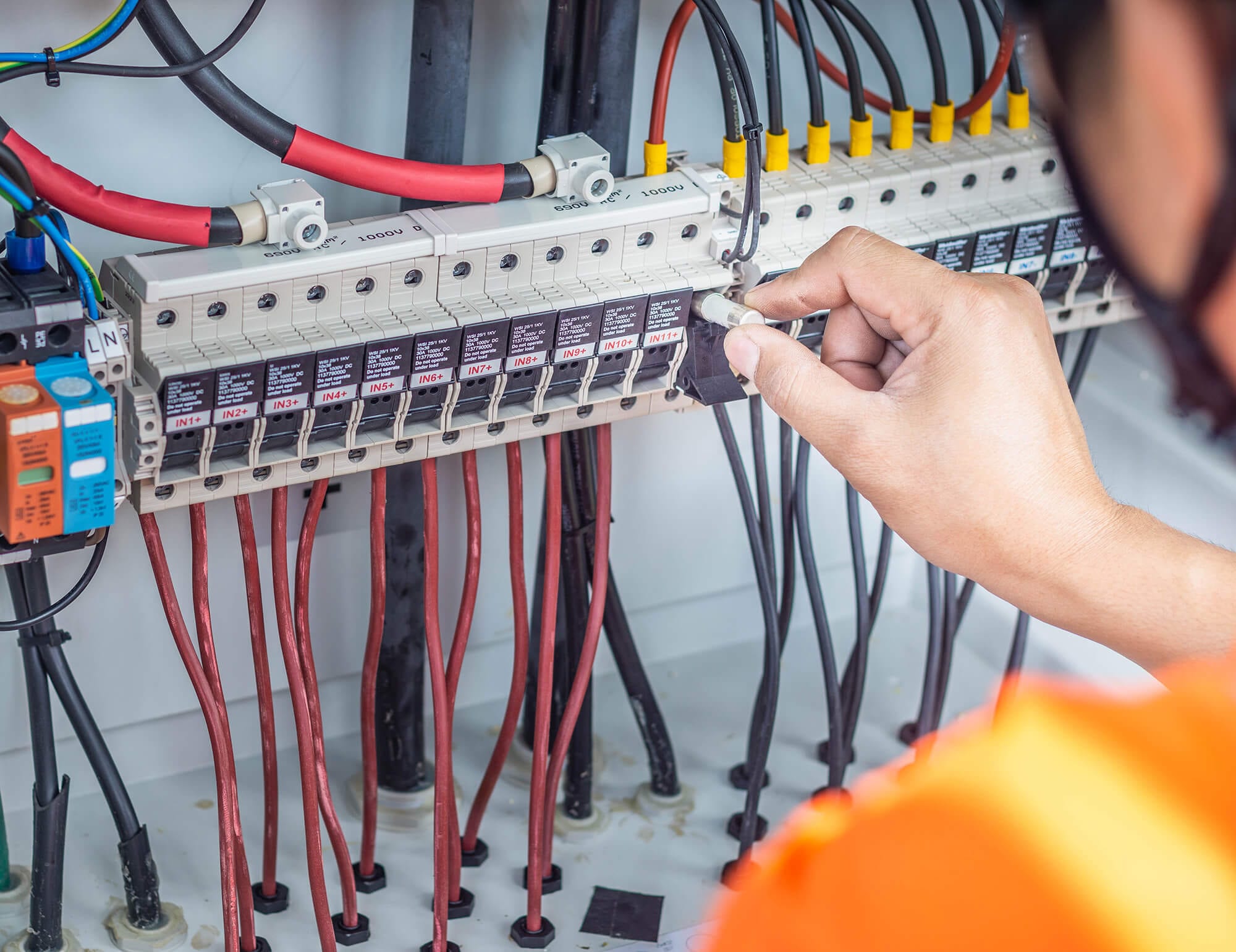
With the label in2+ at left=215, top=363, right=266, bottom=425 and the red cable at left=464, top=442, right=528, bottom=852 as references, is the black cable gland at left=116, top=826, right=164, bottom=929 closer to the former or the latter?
the red cable at left=464, top=442, right=528, bottom=852

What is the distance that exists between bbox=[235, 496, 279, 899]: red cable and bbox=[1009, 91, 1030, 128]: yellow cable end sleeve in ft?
2.77

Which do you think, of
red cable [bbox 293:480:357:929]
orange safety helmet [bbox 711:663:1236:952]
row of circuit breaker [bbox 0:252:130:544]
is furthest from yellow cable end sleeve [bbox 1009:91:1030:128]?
orange safety helmet [bbox 711:663:1236:952]

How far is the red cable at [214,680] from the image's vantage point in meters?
1.12

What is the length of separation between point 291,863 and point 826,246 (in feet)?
2.84

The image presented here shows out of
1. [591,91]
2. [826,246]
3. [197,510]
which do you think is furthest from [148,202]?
[826,246]

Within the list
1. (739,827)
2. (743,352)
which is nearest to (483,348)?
(743,352)

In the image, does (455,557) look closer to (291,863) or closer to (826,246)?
(291,863)

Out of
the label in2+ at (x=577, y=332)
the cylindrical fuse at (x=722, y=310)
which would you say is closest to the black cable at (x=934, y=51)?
the cylindrical fuse at (x=722, y=310)

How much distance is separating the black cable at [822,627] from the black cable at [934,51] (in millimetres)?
366

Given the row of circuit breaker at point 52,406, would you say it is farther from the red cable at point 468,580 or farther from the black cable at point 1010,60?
the black cable at point 1010,60

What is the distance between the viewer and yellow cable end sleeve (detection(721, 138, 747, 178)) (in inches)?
46.3

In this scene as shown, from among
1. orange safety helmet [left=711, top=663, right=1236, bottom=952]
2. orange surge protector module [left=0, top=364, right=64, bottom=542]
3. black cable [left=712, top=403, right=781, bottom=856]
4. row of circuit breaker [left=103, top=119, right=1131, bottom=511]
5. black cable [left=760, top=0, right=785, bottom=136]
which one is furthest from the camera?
black cable [left=712, top=403, right=781, bottom=856]

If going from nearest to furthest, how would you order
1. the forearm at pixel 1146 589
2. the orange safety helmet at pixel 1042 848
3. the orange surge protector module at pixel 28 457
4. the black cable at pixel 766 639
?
the orange safety helmet at pixel 1042 848 → the forearm at pixel 1146 589 → the orange surge protector module at pixel 28 457 → the black cable at pixel 766 639

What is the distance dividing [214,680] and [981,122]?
0.91 metres
